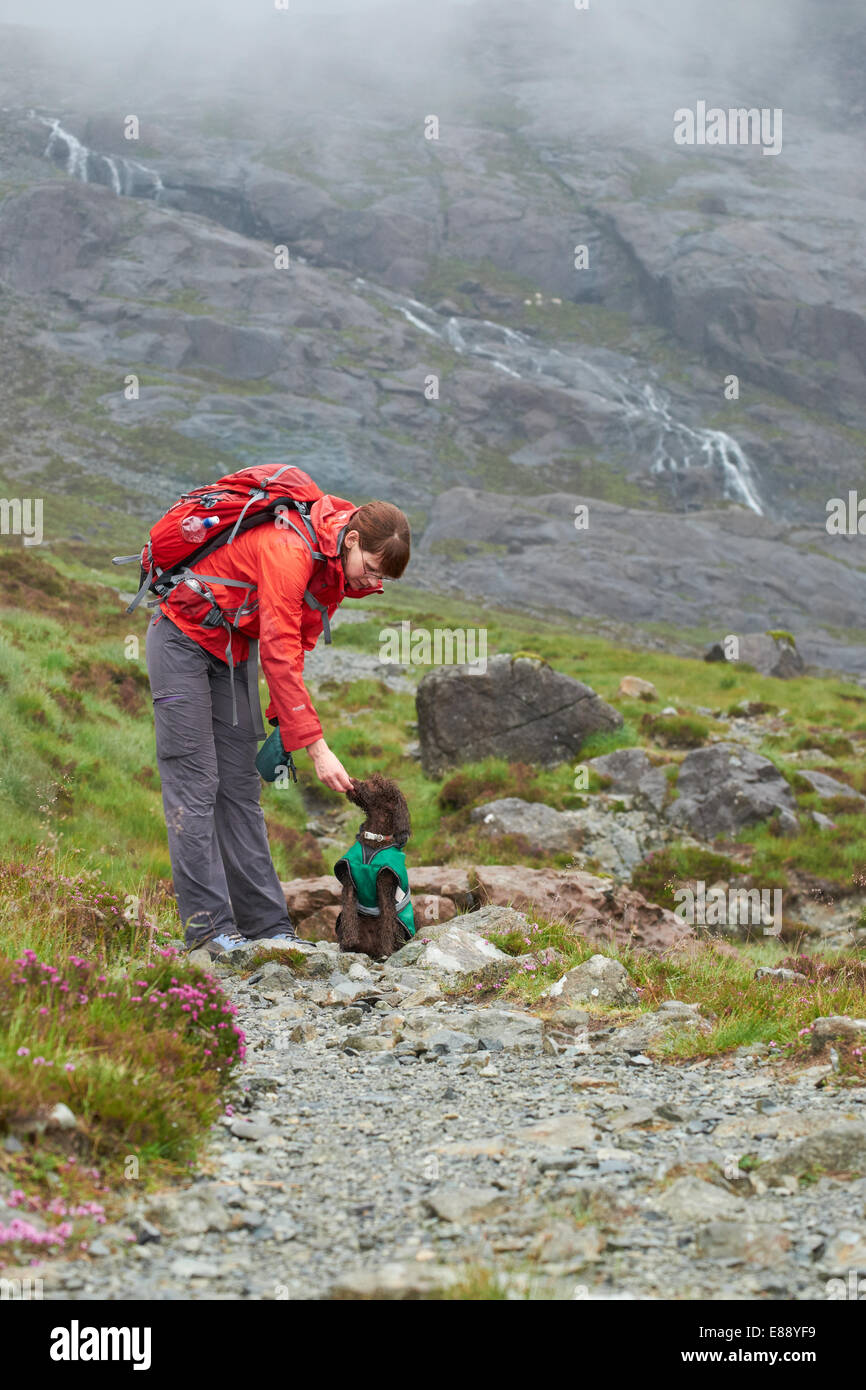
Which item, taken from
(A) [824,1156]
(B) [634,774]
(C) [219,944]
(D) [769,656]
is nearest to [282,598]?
(C) [219,944]

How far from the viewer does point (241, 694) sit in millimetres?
7863

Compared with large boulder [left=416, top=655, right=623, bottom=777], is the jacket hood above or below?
above

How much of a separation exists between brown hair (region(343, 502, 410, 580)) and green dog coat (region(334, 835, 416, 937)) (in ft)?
7.89

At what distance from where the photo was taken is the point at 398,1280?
3.25 m

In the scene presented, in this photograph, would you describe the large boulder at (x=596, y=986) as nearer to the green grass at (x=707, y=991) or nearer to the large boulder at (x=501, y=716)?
the green grass at (x=707, y=991)

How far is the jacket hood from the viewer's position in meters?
6.83

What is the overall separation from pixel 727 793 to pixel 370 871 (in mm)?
12049

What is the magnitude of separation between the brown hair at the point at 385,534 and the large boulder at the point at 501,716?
→ 14.1 m

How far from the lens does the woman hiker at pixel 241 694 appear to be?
6.71 meters

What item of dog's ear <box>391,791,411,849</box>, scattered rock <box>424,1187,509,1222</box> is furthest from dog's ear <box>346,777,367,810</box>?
scattered rock <box>424,1187,509,1222</box>

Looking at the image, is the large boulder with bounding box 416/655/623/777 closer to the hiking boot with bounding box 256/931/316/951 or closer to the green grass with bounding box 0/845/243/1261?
the hiking boot with bounding box 256/931/316/951
